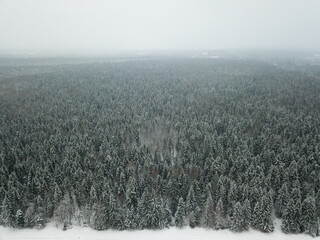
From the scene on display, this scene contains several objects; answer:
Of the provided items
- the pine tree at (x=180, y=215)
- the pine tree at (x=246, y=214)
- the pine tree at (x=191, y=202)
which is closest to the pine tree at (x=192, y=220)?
the pine tree at (x=180, y=215)

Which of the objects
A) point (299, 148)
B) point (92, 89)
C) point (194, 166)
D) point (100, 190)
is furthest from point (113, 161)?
point (92, 89)

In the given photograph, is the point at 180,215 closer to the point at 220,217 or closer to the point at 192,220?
the point at 192,220

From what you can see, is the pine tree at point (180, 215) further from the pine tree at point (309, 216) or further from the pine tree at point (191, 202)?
the pine tree at point (309, 216)

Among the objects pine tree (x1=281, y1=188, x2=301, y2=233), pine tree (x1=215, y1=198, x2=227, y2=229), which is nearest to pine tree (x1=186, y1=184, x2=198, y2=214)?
pine tree (x1=215, y1=198, x2=227, y2=229)

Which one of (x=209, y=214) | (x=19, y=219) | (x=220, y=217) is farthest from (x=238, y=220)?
(x=19, y=219)

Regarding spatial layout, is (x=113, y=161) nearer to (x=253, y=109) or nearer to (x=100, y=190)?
(x=100, y=190)

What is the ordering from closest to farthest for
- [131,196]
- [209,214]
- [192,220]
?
1. [209,214]
2. [192,220]
3. [131,196]

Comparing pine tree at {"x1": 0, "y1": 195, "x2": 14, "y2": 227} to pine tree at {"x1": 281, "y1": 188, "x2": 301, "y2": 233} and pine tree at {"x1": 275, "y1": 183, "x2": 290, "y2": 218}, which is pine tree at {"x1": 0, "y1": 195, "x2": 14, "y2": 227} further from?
Result: pine tree at {"x1": 275, "y1": 183, "x2": 290, "y2": 218}
